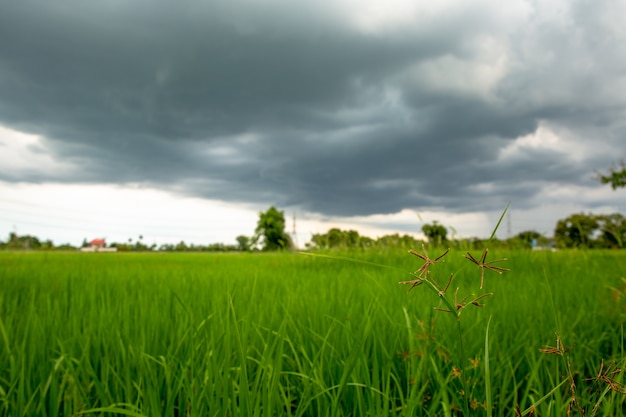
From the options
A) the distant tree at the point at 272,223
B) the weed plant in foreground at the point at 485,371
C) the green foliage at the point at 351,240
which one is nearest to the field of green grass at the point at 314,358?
the weed plant in foreground at the point at 485,371

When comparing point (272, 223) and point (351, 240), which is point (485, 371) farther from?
point (272, 223)

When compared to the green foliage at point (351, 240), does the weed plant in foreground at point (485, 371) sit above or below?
below

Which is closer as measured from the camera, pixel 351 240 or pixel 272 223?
pixel 351 240

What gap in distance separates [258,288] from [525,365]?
239 cm

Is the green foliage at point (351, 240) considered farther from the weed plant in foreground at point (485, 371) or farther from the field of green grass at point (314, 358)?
the weed plant in foreground at point (485, 371)

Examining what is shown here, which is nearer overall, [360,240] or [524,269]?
[524,269]

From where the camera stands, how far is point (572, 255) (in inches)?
318

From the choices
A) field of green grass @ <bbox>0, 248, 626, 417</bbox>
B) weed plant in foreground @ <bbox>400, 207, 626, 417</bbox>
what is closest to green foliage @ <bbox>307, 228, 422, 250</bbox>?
field of green grass @ <bbox>0, 248, 626, 417</bbox>

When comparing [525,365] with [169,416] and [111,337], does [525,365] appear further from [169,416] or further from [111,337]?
[111,337]

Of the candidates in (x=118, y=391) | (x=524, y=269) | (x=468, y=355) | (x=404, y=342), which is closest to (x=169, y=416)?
(x=118, y=391)

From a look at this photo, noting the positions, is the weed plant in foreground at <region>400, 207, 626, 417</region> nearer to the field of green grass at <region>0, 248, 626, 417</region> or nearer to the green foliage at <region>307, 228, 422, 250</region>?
the field of green grass at <region>0, 248, 626, 417</region>

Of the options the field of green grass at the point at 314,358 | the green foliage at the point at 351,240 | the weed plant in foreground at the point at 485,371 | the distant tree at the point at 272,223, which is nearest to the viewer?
the weed plant in foreground at the point at 485,371

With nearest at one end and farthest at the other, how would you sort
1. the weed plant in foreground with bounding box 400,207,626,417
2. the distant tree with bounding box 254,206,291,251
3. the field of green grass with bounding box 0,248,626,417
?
the weed plant in foreground with bounding box 400,207,626,417 < the field of green grass with bounding box 0,248,626,417 < the distant tree with bounding box 254,206,291,251

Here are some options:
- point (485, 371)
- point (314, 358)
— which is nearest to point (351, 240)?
point (314, 358)
